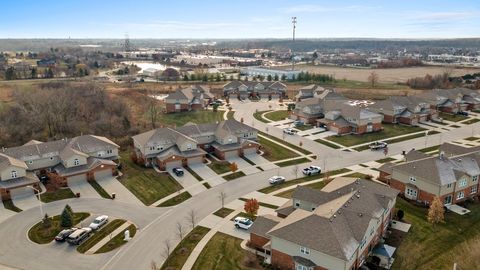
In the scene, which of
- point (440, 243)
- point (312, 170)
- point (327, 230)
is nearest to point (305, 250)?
point (327, 230)

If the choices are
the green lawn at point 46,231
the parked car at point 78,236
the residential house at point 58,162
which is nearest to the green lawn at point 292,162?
the residential house at point 58,162

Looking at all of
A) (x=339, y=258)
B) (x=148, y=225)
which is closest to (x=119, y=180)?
(x=148, y=225)

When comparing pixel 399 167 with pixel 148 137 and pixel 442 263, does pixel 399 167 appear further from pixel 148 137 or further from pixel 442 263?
pixel 148 137

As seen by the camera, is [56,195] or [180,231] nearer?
[180,231]

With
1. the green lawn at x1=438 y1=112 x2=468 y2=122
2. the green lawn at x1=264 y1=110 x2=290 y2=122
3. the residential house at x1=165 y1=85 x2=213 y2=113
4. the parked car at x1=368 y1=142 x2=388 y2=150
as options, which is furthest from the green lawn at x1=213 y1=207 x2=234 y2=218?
the green lawn at x1=438 y1=112 x2=468 y2=122

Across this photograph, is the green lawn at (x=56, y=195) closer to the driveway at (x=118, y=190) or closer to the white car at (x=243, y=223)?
the driveway at (x=118, y=190)

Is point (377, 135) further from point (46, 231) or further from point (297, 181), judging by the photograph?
point (46, 231)
